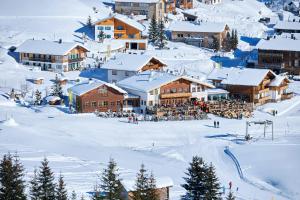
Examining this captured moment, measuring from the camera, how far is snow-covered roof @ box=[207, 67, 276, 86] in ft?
174

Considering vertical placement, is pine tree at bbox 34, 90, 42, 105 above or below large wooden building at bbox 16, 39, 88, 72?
below

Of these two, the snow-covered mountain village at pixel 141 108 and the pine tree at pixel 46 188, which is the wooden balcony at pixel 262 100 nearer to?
the snow-covered mountain village at pixel 141 108

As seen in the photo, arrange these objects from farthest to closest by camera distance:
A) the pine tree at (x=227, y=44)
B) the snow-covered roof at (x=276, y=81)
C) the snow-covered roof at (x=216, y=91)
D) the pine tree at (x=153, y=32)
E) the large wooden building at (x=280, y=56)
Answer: the pine tree at (x=227, y=44)
the pine tree at (x=153, y=32)
the large wooden building at (x=280, y=56)
the snow-covered roof at (x=276, y=81)
the snow-covered roof at (x=216, y=91)

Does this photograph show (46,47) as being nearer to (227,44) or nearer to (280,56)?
(227,44)

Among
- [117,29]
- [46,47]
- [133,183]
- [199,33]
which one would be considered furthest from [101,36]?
[133,183]

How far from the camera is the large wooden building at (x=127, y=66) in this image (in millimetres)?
55531

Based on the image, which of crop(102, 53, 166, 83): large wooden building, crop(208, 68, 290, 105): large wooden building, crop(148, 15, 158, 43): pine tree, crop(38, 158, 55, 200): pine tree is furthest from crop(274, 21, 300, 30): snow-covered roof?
crop(38, 158, 55, 200): pine tree

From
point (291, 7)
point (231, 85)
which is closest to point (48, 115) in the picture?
point (231, 85)

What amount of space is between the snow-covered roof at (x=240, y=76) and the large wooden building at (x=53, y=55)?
1371 centimetres

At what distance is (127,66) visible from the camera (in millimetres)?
55875

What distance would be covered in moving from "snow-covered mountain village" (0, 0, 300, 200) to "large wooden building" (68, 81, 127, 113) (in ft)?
0.27

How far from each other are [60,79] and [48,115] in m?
10.1

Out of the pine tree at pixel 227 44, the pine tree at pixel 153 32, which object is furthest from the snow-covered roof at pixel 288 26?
the pine tree at pixel 153 32

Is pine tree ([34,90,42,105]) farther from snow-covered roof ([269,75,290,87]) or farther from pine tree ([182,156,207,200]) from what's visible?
pine tree ([182,156,207,200])
